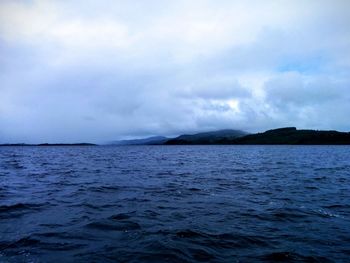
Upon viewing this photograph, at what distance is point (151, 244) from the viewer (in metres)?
11.5

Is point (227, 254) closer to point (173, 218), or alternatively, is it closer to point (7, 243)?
point (173, 218)

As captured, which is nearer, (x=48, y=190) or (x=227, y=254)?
(x=227, y=254)

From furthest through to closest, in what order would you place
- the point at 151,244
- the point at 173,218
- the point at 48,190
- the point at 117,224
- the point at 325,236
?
the point at 48,190 → the point at 173,218 → the point at 117,224 → the point at 325,236 → the point at 151,244

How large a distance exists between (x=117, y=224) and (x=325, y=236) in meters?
9.52

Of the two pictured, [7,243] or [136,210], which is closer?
[7,243]

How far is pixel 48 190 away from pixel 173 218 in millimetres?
13775

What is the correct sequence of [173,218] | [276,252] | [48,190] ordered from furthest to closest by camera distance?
[48,190] < [173,218] < [276,252]

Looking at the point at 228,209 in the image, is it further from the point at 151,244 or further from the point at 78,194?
the point at 78,194

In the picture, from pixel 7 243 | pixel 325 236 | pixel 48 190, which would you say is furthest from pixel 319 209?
pixel 48 190

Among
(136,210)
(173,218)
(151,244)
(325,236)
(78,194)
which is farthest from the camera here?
(78,194)

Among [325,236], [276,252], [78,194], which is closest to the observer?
[276,252]

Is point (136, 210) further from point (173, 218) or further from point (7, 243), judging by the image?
point (7, 243)

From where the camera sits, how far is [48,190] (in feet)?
80.2

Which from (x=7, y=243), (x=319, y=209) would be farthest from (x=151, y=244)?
(x=319, y=209)
